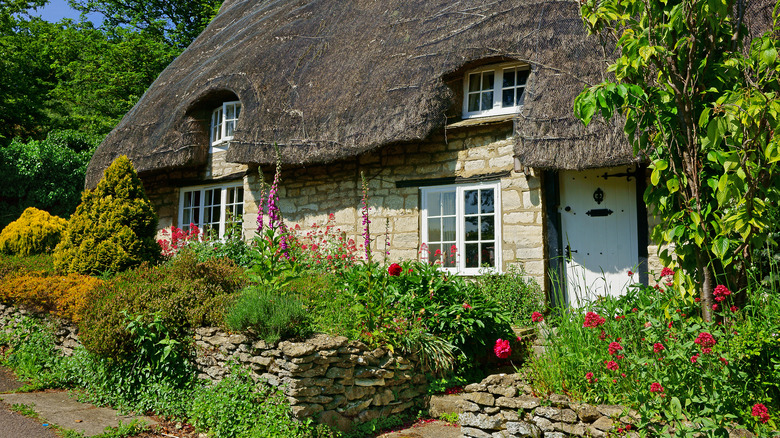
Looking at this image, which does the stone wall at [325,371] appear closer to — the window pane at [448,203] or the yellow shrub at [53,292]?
the yellow shrub at [53,292]

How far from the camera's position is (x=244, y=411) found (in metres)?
4.43

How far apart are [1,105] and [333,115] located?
45.2 feet

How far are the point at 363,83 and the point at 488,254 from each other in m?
3.16

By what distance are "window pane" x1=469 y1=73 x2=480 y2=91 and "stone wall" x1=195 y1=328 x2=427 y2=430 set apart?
4.40 metres

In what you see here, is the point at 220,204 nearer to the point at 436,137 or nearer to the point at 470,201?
the point at 436,137

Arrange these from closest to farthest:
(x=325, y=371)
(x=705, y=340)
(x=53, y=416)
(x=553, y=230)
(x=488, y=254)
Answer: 1. (x=705, y=340)
2. (x=325, y=371)
3. (x=53, y=416)
4. (x=553, y=230)
5. (x=488, y=254)

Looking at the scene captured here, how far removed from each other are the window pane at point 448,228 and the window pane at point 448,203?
4.0 inches

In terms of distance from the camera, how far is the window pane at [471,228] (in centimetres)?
782

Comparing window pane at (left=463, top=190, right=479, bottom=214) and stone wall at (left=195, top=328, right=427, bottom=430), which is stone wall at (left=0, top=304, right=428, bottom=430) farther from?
window pane at (left=463, top=190, right=479, bottom=214)

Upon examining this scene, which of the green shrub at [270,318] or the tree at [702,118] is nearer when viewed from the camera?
the tree at [702,118]

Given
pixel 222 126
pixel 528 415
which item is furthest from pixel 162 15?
pixel 528 415

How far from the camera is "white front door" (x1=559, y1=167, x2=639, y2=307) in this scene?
7.09m

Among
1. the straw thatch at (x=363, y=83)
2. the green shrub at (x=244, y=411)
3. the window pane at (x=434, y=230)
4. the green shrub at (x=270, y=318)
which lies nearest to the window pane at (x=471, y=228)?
the window pane at (x=434, y=230)

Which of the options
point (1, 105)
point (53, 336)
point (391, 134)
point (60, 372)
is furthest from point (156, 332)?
point (1, 105)
